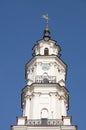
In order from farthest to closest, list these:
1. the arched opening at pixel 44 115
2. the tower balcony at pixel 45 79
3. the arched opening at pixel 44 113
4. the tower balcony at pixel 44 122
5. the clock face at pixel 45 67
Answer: the clock face at pixel 45 67, the tower balcony at pixel 45 79, the arched opening at pixel 44 113, the arched opening at pixel 44 115, the tower balcony at pixel 44 122

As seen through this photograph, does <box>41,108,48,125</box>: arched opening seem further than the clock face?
No

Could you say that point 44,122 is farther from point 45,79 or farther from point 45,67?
point 45,67

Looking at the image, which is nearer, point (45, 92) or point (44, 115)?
point (44, 115)

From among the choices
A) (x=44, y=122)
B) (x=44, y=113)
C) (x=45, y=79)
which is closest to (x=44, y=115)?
(x=44, y=113)

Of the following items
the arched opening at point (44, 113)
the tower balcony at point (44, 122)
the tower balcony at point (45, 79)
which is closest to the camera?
the tower balcony at point (44, 122)

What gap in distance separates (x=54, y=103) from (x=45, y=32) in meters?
11.0

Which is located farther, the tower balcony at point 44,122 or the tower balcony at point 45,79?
the tower balcony at point 45,79

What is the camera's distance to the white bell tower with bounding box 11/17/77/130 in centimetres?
4971

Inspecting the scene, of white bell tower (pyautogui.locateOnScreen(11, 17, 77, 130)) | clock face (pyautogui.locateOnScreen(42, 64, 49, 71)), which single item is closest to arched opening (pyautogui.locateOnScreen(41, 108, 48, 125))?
white bell tower (pyautogui.locateOnScreen(11, 17, 77, 130))

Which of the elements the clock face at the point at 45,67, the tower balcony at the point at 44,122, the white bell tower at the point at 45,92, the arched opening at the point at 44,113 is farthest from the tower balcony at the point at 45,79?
→ the tower balcony at the point at 44,122

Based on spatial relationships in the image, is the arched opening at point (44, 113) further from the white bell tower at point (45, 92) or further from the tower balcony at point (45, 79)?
the tower balcony at point (45, 79)

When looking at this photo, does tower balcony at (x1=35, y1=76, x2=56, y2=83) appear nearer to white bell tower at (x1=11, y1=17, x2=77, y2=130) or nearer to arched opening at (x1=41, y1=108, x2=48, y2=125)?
white bell tower at (x1=11, y1=17, x2=77, y2=130)

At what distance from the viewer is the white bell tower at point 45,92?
49.7m

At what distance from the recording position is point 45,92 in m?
52.9
